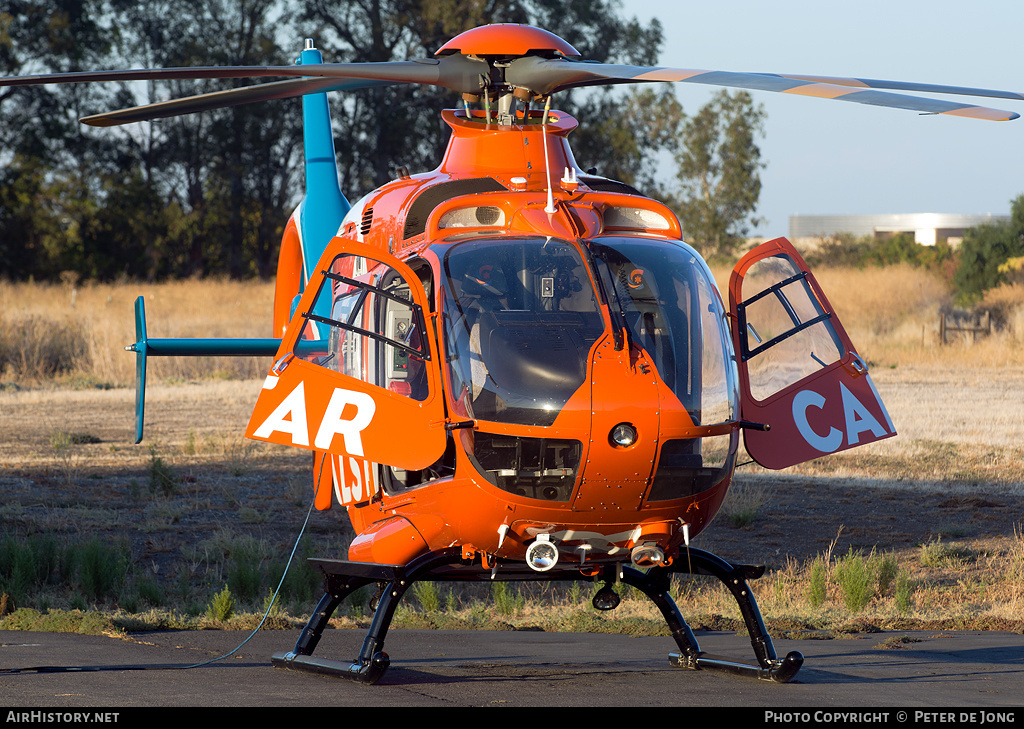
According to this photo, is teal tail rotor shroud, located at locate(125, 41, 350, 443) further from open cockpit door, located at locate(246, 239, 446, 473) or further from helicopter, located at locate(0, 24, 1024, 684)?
open cockpit door, located at locate(246, 239, 446, 473)

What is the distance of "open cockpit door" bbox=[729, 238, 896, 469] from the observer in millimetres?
6699

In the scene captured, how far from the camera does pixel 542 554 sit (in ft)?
19.1

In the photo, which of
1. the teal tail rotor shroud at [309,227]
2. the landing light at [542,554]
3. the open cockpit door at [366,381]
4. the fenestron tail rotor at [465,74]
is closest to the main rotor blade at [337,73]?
the fenestron tail rotor at [465,74]

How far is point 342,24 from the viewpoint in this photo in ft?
153

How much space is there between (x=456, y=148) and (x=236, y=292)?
1392 inches

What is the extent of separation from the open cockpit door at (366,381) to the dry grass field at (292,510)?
3.45 metres

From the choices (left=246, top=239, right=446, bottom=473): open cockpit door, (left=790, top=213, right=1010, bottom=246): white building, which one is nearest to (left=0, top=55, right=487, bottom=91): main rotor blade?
(left=246, top=239, right=446, bottom=473): open cockpit door

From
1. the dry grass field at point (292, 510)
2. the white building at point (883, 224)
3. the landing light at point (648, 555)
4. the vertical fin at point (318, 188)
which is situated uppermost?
the vertical fin at point (318, 188)

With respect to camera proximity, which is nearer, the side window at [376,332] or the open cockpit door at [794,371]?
the side window at [376,332]

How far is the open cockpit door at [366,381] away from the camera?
19.3 feet

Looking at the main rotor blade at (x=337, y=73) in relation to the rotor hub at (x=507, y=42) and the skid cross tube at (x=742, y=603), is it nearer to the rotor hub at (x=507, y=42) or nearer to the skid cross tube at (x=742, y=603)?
the rotor hub at (x=507, y=42)

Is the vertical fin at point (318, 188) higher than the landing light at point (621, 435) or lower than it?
higher

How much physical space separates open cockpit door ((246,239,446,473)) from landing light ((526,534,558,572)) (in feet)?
2.21

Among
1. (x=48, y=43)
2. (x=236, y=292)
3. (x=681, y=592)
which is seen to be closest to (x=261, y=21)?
(x=48, y=43)
